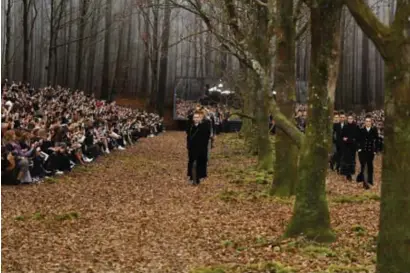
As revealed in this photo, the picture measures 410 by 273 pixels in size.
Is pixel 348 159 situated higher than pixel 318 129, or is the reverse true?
pixel 318 129

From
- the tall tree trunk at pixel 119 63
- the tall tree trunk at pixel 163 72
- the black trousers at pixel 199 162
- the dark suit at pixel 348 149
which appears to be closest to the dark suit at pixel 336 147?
the dark suit at pixel 348 149

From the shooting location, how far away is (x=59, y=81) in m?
41.5

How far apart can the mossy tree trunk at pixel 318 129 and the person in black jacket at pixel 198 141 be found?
6.29 metres

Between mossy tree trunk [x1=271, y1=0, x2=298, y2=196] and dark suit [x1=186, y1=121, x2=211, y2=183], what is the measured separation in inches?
89.8

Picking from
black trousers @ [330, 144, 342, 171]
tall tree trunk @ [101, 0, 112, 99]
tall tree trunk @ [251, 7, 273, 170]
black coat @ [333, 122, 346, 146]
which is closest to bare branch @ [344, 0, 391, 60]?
tall tree trunk @ [251, 7, 273, 170]

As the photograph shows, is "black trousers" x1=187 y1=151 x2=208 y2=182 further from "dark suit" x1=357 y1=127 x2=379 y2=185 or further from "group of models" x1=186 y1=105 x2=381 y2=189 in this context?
"dark suit" x1=357 y1=127 x2=379 y2=185

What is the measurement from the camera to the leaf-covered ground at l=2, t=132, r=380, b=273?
7.87m

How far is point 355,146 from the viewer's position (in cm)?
1694

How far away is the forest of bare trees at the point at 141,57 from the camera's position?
40.9m

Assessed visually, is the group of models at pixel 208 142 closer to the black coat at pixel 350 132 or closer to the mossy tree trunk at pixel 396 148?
the black coat at pixel 350 132

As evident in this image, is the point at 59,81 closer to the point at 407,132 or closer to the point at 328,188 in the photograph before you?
the point at 328,188

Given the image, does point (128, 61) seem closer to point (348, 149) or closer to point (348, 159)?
point (348, 159)

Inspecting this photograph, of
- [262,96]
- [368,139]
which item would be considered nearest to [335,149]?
[262,96]

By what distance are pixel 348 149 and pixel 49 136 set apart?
308 inches
